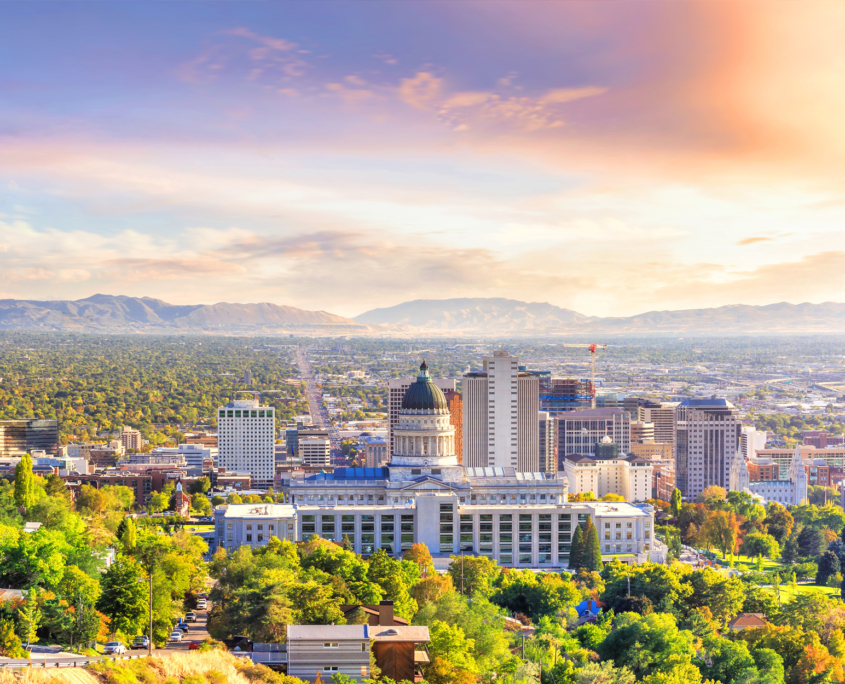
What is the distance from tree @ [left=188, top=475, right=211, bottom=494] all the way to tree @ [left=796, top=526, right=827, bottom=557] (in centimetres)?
7640

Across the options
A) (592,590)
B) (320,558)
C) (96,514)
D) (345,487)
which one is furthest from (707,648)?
(96,514)

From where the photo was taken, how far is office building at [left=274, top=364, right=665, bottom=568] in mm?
104750

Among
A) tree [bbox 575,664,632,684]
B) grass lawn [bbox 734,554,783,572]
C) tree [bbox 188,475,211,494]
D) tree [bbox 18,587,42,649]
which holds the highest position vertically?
tree [bbox 18,587,42,649]

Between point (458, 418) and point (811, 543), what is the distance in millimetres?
77221

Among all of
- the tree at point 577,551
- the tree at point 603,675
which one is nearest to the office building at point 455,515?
the tree at point 577,551

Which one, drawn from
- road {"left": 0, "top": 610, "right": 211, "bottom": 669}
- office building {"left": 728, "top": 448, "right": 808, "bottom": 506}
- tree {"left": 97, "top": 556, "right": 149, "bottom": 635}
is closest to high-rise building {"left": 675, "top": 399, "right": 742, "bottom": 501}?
office building {"left": 728, "top": 448, "right": 808, "bottom": 506}

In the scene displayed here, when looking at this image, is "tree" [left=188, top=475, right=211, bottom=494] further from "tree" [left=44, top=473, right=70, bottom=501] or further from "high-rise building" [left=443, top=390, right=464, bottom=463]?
"tree" [left=44, top=473, right=70, bottom=501]

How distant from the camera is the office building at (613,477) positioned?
15825 cm

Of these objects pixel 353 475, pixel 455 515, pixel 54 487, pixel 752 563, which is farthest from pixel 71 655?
pixel 752 563

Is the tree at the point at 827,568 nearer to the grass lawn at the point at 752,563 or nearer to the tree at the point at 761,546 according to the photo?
the grass lawn at the point at 752,563

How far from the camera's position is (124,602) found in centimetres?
5812

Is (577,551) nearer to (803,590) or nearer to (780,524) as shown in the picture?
(803,590)

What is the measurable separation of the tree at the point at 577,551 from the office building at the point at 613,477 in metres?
58.8

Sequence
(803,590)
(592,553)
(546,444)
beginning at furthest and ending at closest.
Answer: (546,444) → (592,553) → (803,590)
